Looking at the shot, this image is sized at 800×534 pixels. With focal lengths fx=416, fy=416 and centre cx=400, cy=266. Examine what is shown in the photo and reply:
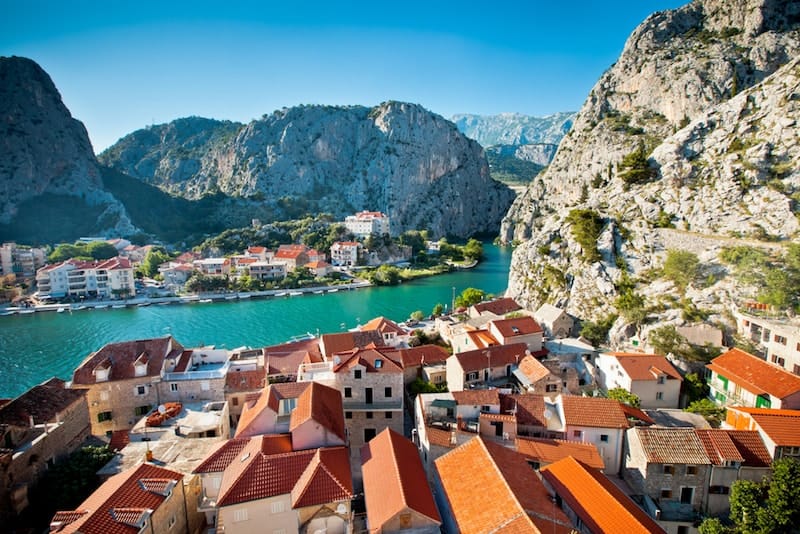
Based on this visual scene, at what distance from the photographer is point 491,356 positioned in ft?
69.5

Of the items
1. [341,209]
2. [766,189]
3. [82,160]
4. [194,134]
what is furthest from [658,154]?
[194,134]

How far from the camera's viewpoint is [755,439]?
43.3 ft

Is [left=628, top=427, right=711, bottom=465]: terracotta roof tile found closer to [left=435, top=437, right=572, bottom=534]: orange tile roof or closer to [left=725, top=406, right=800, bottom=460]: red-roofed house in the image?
[left=725, top=406, right=800, bottom=460]: red-roofed house

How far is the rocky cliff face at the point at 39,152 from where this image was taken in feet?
281

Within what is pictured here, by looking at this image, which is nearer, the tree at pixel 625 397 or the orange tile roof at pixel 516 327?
the tree at pixel 625 397

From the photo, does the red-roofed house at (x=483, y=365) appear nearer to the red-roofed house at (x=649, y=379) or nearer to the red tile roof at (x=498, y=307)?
the red-roofed house at (x=649, y=379)

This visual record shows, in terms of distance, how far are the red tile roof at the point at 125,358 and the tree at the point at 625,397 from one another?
20.0 metres

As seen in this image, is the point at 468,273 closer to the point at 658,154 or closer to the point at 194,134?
the point at 658,154

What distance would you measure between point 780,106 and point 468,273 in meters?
44.1

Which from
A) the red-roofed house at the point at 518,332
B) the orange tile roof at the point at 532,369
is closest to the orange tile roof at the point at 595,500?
the orange tile roof at the point at 532,369

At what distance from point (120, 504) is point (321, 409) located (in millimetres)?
5848

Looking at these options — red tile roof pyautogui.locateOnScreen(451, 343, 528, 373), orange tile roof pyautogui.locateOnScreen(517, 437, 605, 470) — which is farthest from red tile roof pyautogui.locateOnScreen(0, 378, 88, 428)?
orange tile roof pyautogui.locateOnScreen(517, 437, 605, 470)

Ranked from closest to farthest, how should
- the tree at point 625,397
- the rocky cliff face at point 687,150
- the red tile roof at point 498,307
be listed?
the tree at point 625,397 → the rocky cliff face at point 687,150 → the red tile roof at point 498,307

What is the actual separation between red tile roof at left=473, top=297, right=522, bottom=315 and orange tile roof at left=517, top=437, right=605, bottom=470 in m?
17.6
